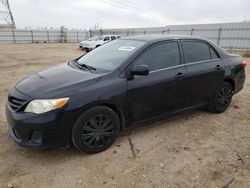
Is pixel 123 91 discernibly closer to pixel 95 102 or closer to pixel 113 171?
pixel 95 102

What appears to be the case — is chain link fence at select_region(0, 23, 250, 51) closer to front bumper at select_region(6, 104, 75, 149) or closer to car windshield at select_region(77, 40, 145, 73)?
car windshield at select_region(77, 40, 145, 73)

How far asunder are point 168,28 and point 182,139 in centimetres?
2319

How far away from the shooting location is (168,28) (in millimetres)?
24375

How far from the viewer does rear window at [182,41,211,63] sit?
3.52m

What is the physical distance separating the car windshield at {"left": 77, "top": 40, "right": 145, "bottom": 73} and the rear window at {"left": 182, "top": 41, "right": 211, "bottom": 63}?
0.84 metres

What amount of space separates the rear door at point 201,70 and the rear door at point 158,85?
0.58ft

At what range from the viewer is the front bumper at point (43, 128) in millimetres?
2357

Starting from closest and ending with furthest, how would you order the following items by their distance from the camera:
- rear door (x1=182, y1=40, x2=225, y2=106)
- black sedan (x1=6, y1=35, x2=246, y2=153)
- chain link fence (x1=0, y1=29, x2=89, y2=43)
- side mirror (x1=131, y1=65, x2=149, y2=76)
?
black sedan (x1=6, y1=35, x2=246, y2=153)
side mirror (x1=131, y1=65, x2=149, y2=76)
rear door (x1=182, y1=40, x2=225, y2=106)
chain link fence (x1=0, y1=29, x2=89, y2=43)

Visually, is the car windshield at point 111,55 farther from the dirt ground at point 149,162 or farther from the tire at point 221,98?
the tire at point 221,98

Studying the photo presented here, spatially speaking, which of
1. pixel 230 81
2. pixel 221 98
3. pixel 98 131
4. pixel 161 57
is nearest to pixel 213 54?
pixel 230 81

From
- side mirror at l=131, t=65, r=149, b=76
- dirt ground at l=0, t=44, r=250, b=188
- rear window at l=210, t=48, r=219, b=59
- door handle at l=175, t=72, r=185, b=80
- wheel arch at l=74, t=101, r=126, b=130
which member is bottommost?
dirt ground at l=0, t=44, r=250, b=188

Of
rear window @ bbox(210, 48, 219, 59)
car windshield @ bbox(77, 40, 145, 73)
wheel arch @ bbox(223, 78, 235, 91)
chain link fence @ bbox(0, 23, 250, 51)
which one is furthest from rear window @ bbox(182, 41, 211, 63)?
chain link fence @ bbox(0, 23, 250, 51)

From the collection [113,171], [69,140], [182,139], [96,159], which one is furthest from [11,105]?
[182,139]

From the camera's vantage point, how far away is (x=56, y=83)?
2.65 metres
